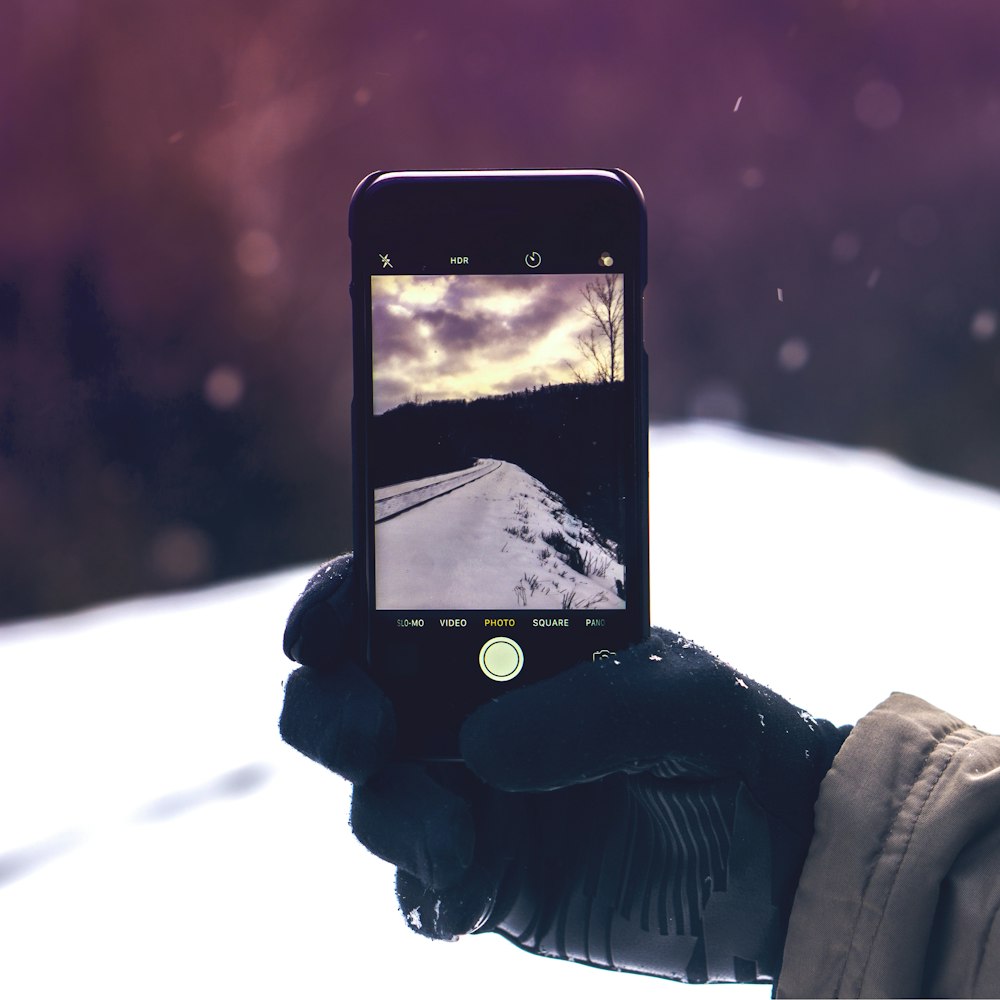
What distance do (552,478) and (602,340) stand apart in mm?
134

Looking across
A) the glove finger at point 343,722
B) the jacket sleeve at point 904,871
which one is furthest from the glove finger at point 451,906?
the jacket sleeve at point 904,871

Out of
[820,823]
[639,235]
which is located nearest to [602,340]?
[639,235]

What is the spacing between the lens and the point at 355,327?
801 millimetres

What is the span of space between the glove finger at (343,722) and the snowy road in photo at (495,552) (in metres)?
0.08

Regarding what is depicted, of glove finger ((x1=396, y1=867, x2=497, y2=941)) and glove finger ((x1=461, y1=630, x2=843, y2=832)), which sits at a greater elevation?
glove finger ((x1=461, y1=630, x2=843, y2=832))

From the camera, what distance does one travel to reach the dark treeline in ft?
2.59

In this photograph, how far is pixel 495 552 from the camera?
0.80 meters

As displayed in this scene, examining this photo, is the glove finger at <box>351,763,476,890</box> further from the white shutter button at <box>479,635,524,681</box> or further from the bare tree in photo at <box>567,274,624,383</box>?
the bare tree in photo at <box>567,274,624,383</box>

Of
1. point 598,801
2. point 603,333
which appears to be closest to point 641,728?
point 598,801

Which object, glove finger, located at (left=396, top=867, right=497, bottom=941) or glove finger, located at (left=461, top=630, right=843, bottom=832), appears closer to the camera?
glove finger, located at (left=461, top=630, right=843, bottom=832)

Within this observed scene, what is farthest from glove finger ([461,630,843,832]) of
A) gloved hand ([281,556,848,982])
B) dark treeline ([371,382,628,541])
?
dark treeline ([371,382,628,541])

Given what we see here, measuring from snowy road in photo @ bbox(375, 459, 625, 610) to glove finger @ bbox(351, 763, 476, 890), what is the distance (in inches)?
6.7

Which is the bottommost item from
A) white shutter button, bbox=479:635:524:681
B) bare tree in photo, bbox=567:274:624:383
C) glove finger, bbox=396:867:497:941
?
glove finger, bbox=396:867:497:941

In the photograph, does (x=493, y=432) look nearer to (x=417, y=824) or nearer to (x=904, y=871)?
(x=417, y=824)
